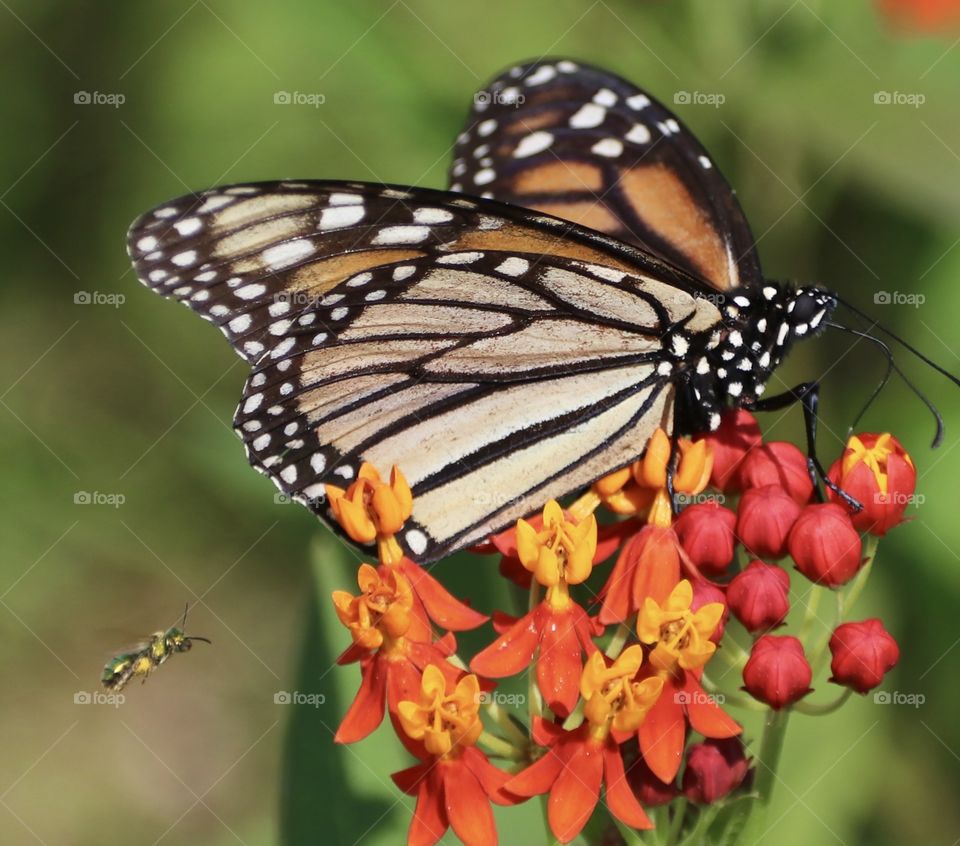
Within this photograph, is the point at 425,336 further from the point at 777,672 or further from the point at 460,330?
the point at 777,672

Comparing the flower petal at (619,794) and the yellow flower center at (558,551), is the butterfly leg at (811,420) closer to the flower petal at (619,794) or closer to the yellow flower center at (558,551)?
the yellow flower center at (558,551)

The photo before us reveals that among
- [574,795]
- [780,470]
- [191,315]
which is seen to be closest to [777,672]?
[574,795]

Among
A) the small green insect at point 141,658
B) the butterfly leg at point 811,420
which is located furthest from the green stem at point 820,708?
the small green insect at point 141,658

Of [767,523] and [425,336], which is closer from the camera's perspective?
[767,523]

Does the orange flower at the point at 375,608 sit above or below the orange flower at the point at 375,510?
below

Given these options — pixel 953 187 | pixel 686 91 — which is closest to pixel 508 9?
pixel 686 91

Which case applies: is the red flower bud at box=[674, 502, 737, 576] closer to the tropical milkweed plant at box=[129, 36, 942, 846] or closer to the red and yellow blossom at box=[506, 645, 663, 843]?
the tropical milkweed plant at box=[129, 36, 942, 846]
